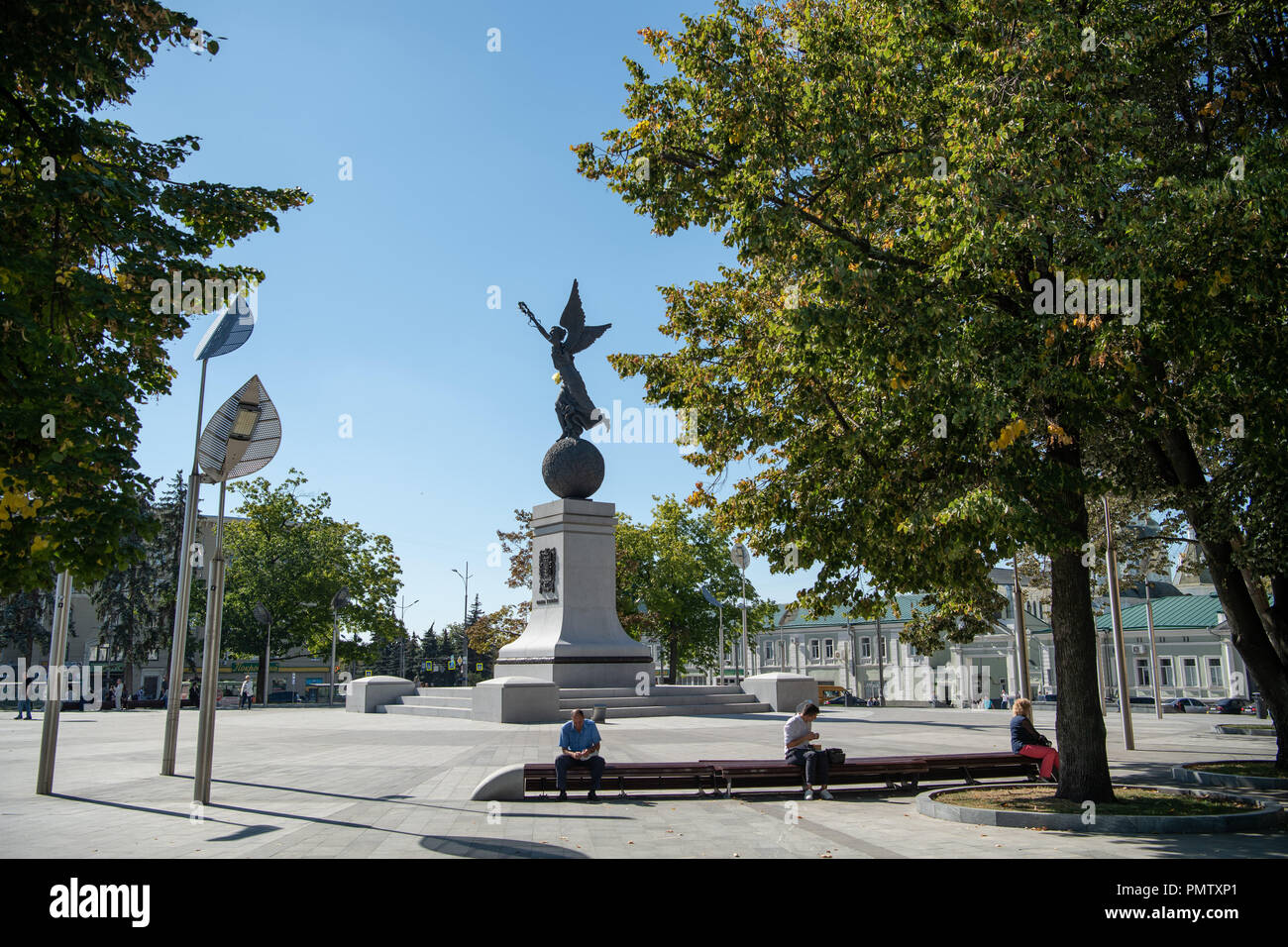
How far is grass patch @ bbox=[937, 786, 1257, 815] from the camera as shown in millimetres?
10852

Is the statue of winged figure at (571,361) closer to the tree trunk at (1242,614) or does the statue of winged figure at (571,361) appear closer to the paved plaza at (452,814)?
the paved plaza at (452,814)

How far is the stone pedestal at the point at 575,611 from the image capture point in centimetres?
2898

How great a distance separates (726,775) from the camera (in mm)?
12547

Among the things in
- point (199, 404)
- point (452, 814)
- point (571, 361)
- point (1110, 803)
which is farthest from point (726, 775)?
point (571, 361)

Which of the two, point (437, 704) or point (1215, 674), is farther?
point (1215, 674)

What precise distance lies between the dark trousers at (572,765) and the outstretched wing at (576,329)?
77.9 ft

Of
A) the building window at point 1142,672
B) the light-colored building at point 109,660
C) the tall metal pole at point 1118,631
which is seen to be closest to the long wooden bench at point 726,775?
the tall metal pole at point 1118,631

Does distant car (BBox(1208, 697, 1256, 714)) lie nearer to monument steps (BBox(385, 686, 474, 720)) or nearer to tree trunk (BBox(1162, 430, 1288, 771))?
tree trunk (BBox(1162, 430, 1288, 771))

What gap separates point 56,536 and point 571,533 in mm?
23237

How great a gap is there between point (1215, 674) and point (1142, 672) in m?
5.06

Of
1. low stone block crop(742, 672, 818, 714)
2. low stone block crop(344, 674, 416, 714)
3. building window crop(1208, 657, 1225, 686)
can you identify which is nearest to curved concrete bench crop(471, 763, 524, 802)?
low stone block crop(742, 672, 818, 714)

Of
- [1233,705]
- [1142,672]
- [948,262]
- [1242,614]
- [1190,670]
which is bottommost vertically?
[1233,705]

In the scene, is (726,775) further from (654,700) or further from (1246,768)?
(654,700)
